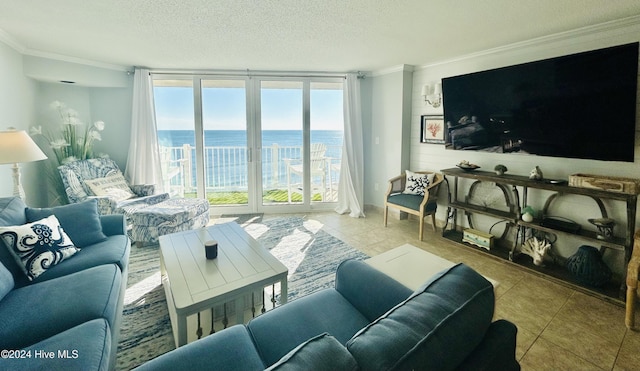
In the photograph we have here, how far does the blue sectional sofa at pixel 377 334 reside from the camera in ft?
2.49

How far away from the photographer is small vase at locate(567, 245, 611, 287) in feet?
8.34

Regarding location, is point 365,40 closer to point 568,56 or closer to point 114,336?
point 568,56

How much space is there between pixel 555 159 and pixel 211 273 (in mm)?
3412

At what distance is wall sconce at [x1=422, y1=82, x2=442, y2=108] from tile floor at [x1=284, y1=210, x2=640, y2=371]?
6.56 feet

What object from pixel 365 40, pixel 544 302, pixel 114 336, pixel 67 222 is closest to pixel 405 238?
pixel 544 302

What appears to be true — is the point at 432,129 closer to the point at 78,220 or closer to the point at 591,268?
the point at 591,268

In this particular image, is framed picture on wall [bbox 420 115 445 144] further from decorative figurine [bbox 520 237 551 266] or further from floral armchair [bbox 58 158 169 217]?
floral armchair [bbox 58 158 169 217]

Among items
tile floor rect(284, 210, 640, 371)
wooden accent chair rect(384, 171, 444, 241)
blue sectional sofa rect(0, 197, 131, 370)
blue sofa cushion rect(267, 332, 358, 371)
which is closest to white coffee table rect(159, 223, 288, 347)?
blue sectional sofa rect(0, 197, 131, 370)

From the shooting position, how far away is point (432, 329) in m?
0.84

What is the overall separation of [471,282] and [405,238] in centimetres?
293

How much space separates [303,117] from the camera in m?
4.93

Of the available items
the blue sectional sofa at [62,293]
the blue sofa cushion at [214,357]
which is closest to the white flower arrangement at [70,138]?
the blue sectional sofa at [62,293]

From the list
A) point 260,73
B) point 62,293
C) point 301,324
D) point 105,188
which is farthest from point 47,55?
point 301,324

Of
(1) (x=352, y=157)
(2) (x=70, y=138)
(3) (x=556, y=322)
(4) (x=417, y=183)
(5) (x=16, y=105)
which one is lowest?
(3) (x=556, y=322)
